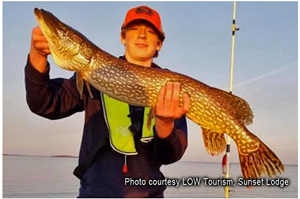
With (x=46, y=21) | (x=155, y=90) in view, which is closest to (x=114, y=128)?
(x=155, y=90)

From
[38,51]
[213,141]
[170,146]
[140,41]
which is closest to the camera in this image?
[38,51]

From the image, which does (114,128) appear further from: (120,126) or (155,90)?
(155,90)

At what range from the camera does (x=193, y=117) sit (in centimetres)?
272

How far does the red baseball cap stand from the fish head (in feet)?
1.44

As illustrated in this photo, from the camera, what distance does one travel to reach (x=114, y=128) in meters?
2.74

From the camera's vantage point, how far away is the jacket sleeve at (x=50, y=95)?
8.27 feet

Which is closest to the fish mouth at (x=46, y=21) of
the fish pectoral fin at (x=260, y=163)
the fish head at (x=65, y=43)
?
the fish head at (x=65, y=43)

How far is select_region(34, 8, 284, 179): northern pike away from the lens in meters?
2.67

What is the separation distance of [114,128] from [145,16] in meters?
0.89

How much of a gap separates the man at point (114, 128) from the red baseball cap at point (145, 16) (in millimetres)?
147

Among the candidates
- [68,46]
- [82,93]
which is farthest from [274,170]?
[68,46]

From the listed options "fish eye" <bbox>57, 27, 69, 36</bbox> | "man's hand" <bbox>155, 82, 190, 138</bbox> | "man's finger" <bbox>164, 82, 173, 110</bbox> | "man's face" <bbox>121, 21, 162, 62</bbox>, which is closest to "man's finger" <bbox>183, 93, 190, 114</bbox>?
"man's hand" <bbox>155, 82, 190, 138</bbox>

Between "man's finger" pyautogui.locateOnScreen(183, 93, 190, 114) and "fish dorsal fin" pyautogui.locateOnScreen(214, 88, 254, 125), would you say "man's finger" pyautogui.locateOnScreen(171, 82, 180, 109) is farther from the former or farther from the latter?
"fish dorsal fin" pyautogui.locateOnScreen(214, 88, 254, 125)

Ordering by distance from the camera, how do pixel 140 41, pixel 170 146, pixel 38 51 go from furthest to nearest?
pixel 140 41
pixel 170 146
pixel 38 51
